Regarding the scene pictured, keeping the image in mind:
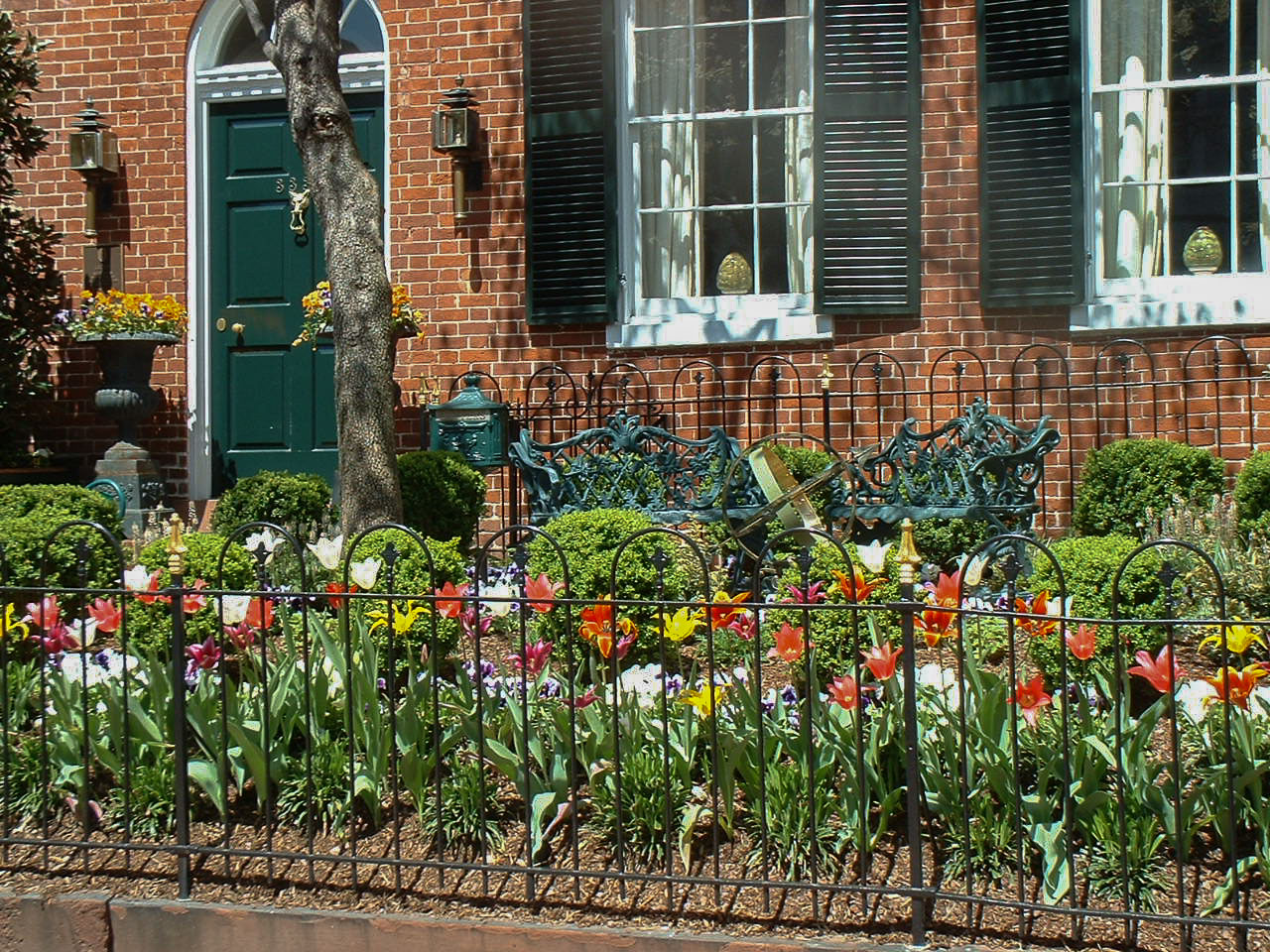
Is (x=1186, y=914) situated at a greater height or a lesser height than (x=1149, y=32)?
lesser

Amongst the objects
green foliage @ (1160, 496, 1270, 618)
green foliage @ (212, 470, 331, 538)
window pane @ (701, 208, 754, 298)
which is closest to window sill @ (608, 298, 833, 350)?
window pane @ (701, 208, 754, 298)

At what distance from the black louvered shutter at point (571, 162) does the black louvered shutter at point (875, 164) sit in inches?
56.5

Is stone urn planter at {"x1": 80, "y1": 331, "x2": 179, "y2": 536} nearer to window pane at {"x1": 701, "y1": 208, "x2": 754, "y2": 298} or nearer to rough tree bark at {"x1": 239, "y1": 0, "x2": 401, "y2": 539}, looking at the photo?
window pane at {"x1": 701, "y1": 208, "x2": 754, "y2": 298}

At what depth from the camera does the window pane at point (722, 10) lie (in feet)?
29.7

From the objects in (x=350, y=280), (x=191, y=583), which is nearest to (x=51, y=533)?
(x=191, y=583)

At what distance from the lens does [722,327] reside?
29.0 feet

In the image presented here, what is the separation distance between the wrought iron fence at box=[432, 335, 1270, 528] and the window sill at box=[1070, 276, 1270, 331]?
0.13 metres

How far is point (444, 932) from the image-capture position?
3.65 meters

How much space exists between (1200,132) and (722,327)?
305cm

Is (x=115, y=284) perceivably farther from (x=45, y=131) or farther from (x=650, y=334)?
(x=650, y=334)

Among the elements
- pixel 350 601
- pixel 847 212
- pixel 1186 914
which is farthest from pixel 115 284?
pixel 1186 914

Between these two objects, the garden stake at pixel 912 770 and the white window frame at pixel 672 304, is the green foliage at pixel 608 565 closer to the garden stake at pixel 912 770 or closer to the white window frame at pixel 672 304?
the garden stake at pixel 912 770

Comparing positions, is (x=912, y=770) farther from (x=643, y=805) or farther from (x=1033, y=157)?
(x=1033, y=157)

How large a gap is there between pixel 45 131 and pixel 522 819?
24.8 ft
